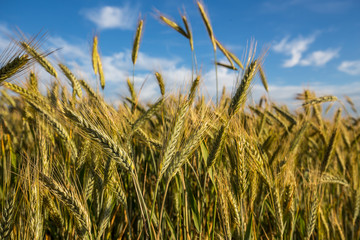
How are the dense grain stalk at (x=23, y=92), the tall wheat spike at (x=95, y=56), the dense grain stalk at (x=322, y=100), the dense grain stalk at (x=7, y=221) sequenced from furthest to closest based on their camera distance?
the dense grain stalk at (x=322, y=100), the tall wheat spike at (x=95, y=56), the dense grain stalk at (x=23, y=92), the dense grain stalk at (x=7, y=221)

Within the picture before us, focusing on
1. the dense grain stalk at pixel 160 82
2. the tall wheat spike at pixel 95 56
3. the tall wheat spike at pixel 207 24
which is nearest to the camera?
the tall wheat spike at pixel 207 24

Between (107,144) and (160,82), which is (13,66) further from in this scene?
(160,82)

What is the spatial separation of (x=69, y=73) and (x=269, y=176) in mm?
1895

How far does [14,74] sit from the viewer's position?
1.19m

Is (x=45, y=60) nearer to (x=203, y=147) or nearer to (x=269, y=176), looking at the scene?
(x=203, y=147)

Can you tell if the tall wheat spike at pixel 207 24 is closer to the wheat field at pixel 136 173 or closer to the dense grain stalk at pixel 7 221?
the wheat field at pixel 136 173

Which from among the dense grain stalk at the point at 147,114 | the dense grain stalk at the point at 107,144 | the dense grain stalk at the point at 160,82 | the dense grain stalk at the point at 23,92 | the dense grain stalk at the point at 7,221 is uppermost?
the dense grain stalk at the point at 160,82

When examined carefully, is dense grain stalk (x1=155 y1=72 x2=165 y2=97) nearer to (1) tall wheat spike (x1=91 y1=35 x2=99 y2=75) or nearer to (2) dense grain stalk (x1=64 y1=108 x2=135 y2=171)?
(1) tall wheat spike (x1=91 y1=35 x2=99 y2=75)

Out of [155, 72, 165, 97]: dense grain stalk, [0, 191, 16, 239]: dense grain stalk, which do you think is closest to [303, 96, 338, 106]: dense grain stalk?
[155, 72, 165, 97]: dense grain stalk

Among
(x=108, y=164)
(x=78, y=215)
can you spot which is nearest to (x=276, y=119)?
(x=108, y=164)

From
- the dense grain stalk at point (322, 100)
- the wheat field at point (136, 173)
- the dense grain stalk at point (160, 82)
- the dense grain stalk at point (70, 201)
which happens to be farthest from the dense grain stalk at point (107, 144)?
the dense grain stalk at point (322, 100)

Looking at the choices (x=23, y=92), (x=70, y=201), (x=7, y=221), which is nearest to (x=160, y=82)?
(x=23, y=92)

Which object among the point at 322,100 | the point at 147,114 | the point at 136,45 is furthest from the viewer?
the point at 322,100

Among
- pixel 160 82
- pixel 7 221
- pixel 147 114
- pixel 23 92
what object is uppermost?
pixel 160 82
